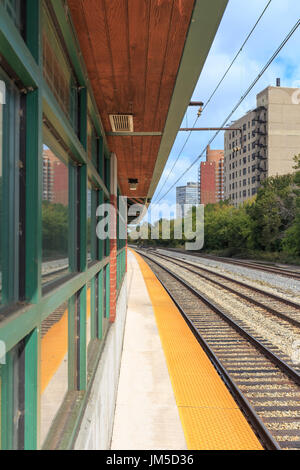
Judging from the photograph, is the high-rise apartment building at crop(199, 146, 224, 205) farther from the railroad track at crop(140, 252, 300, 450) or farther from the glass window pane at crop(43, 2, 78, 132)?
the glass window pane at crop(43, 2, 78, 132)

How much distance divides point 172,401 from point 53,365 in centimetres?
325

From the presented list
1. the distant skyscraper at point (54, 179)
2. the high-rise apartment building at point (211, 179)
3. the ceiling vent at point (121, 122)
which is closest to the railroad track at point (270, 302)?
the ceiling vent at point (121, 122)

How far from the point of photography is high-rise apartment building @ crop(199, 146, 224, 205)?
143 metres

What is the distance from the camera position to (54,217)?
2041mm

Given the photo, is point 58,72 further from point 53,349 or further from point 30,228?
point 53,349

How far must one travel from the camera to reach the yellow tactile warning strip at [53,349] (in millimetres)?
1842

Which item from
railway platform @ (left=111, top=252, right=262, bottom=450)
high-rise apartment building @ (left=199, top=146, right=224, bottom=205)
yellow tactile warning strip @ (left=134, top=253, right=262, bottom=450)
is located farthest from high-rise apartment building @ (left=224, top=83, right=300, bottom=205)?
railway platform @ (left=111, top=252, right=262, bottom=450)

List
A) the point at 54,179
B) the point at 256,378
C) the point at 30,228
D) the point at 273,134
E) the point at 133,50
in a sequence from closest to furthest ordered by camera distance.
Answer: the point at 30,228
the point at 54,179
the point at 133,50
the point at 256,378
the point at 273,134

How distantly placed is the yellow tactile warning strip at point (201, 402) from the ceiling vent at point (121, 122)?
4.06 meters

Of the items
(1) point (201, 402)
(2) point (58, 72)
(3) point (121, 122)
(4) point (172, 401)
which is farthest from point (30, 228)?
(1) point (201, 402)

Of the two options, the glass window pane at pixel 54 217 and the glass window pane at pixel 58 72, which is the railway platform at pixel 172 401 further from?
the glass window pane at pixel 58 72
